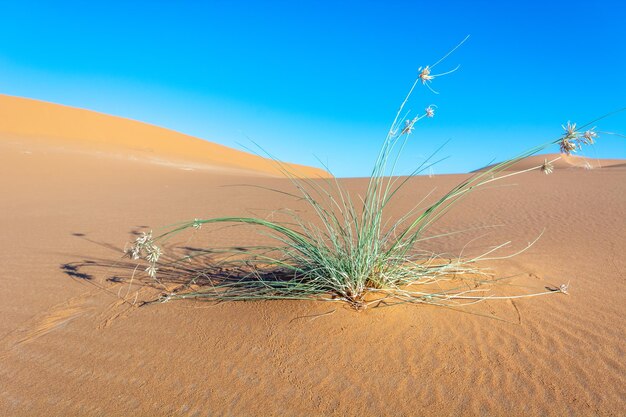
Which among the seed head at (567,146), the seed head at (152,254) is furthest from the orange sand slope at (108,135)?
the seed head at (567,146)

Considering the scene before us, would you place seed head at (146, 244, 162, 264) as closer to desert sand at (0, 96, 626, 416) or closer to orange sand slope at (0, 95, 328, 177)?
desert sand at (0, 96, 626, 416)

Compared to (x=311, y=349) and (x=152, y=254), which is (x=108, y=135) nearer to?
(x=152, y=254)

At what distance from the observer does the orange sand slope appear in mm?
23656

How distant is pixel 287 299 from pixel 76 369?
1.39 metres

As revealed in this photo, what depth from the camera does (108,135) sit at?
112 ft

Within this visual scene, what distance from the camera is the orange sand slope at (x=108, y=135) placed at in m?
23.7

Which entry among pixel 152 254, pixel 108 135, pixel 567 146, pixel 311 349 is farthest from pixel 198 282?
pixel 108 135

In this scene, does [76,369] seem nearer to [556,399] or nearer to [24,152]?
[556,399]

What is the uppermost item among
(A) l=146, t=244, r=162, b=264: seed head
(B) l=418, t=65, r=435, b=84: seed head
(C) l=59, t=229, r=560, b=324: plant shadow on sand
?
(B) l=418, t=65, r=435, b=84: seed head

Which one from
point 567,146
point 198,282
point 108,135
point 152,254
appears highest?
point 108,135

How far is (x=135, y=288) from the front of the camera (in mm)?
3562

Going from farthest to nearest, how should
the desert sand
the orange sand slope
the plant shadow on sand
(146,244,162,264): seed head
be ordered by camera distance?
the orange sand slope → the plant shadow on sand → (146,244,162,264): seed head → the desert sand

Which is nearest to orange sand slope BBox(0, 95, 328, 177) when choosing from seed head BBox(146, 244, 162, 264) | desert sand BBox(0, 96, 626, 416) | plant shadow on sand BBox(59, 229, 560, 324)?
plant shadow on sand BBox(59, 229, 560, 324)

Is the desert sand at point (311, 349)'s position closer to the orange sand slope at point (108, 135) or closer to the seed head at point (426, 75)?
the seed head at point (426, 75)
